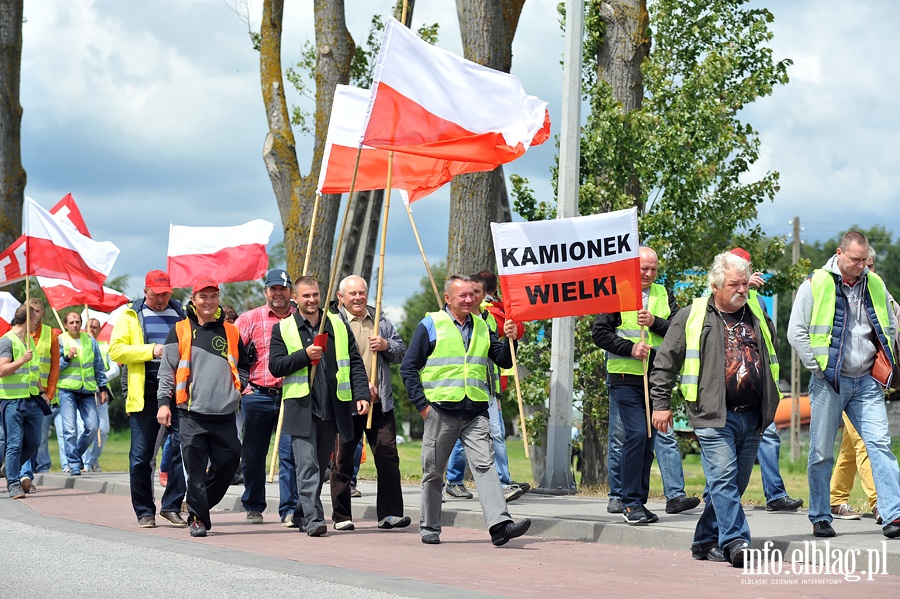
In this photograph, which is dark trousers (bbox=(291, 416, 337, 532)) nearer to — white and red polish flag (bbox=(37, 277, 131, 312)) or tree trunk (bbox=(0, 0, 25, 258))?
white and red polish flag (bbox=(37, 277, 131, 312))

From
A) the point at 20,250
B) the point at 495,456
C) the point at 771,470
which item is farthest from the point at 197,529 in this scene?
the point at 20,250

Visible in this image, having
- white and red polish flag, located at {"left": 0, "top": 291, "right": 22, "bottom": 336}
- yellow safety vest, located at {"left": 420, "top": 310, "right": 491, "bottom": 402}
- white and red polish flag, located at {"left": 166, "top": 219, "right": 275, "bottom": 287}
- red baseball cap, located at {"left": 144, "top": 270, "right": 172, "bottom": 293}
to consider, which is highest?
white and red polish flag, located at {"left": 166, "top": 219, "right": 275, "bottom": 287}

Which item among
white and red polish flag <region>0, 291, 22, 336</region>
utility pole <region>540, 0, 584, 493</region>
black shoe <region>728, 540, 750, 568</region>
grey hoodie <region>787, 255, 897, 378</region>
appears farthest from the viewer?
white and red polish flag <region>0, 291, 22, 336</region>

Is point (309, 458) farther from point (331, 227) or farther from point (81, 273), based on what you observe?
point (331, 227)

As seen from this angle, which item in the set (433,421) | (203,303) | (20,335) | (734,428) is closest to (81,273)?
(20,335)

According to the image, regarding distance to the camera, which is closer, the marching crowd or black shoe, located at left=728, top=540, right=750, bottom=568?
black shoe, located at left=728, top=540, right=750, bottom=568

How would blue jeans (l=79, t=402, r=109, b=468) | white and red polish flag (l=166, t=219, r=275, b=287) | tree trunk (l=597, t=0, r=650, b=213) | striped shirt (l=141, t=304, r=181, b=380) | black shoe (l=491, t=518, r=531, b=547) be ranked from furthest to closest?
blue jeans (l=79, t=402, r=109, b=468) < tree trunk (l=597, t=0, r=650, b=213) < white and red polish flag (l=166, t=219, r=275, b=287) < striped shirt (l=141, t=304, r=181, b=380) < black shoe (l=491, t=518, r=531, b=547)

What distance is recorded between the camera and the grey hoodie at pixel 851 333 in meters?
9.16

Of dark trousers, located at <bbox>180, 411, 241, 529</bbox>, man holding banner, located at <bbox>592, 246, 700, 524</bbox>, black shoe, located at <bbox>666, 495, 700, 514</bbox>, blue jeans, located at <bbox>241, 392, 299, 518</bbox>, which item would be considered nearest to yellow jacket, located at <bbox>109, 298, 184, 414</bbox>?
dark trousers, located at <bbox>180, 411, 241, 529</bbox>

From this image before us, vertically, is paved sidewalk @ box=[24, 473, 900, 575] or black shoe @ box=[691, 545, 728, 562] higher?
paved sidewalk @ box=[24, 473, 900, 575]

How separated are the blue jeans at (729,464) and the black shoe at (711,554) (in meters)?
0.15

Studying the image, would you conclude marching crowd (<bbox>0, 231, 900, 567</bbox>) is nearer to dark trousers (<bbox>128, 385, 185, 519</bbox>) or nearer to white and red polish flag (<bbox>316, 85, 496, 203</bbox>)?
dark trousers (<bbox>128, 385, 185, 519</bbox>)

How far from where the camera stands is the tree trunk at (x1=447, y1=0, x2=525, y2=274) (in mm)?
15688

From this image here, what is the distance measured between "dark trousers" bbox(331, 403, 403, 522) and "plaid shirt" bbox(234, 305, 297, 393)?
1.07 metres
